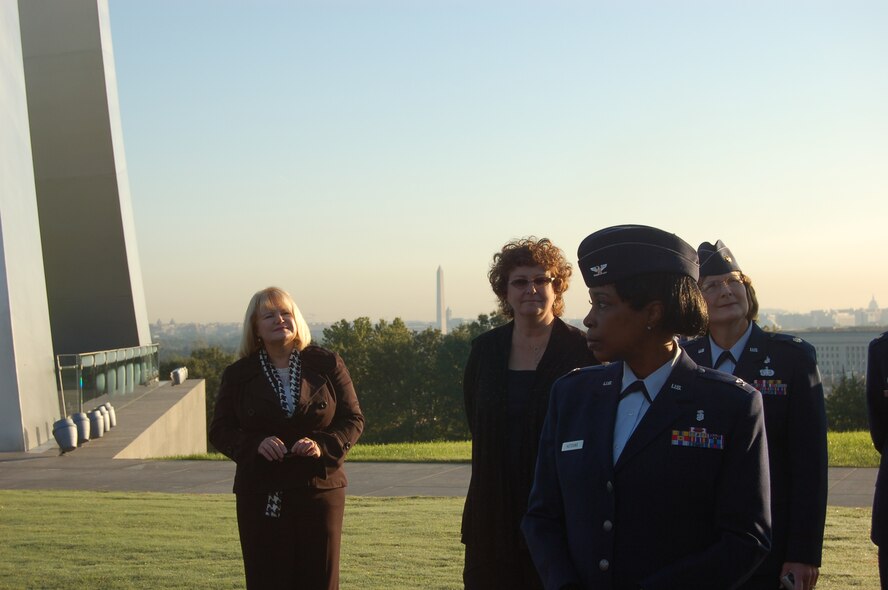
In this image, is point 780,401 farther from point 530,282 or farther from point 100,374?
point 100,374

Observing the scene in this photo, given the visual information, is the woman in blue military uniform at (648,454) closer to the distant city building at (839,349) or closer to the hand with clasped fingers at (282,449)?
the hand with clasped fingers at (282,449)

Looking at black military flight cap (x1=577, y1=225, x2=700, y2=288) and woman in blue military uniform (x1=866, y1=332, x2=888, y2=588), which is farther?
woman in blue military uniform (x1=866, y1=332, x2=888, y2=588)

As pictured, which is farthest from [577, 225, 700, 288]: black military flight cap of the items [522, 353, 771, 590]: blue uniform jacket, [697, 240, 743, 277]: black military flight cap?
[697, 240, 743, 277]: black military flight cap

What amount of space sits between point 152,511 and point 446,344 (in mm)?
69692

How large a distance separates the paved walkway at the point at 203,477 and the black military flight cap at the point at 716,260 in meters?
6.97

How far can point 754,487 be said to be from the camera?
258cm

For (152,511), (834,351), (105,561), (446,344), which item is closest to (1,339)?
(152,511)

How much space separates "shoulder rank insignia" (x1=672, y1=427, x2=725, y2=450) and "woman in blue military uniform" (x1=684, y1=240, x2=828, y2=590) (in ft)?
3.27

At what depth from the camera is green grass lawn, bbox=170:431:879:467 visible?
14.5 metres

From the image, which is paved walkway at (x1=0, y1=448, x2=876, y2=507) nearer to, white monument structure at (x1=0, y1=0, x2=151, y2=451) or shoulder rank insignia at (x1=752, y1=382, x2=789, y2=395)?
shoulder rank insignia at (x1=752, y1=382, x2=789, y2=395)

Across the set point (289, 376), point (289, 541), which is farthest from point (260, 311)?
point (289, 541)

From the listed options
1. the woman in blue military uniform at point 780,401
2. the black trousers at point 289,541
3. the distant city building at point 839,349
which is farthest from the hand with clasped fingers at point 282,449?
the distant city building at point 839,349

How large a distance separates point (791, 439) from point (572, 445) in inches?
58.4

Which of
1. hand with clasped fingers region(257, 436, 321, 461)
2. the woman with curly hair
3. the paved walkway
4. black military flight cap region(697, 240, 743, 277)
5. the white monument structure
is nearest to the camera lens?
black military flight cap region(697, 240, 743, 277)
